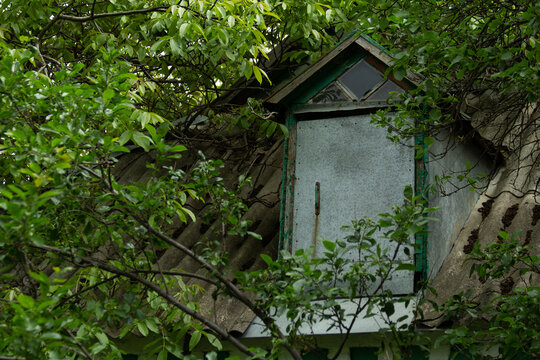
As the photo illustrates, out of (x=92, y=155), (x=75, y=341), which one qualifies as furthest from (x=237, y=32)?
→ (x=75, y=341)

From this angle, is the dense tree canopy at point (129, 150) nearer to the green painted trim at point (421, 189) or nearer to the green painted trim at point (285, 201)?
the green painted trim at point (421, 189)

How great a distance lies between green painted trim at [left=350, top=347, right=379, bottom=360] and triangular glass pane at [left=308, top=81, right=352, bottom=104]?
1.98 meters

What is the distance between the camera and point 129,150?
5375 mm

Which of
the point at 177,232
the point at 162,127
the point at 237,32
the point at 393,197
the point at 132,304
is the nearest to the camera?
the point at 132,304

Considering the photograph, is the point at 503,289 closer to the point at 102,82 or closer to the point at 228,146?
the point at 102,82

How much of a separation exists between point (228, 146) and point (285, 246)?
2.32 metres

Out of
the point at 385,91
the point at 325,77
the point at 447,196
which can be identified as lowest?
the point at 447,196

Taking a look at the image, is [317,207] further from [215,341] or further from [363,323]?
[215,341]

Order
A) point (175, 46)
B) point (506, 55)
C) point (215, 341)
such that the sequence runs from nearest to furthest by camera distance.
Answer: point (506, 55), point (215, 341), point (175, 46)

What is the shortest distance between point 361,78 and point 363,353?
2.21 metres

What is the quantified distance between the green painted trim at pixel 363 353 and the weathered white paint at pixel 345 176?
2.12 ft

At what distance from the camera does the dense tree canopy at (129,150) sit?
4.16m

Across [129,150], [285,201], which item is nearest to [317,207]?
[285,201]

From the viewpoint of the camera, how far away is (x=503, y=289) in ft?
16.9
